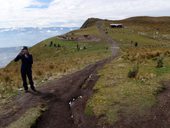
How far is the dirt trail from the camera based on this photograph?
16656 millimetres

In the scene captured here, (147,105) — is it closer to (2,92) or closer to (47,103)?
(47,103)

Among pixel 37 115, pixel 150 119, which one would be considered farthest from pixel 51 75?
pixel 150 119

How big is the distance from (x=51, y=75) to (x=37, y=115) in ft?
46.3

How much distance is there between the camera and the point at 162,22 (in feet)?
441

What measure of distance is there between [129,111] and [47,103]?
4874 mm

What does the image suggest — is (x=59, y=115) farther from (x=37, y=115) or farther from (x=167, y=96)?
(x=167, y=96)

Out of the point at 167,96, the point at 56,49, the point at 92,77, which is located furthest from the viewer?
the point at 56,49

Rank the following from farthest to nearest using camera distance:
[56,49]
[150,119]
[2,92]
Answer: [56,49] < [2,92] < [150,119]

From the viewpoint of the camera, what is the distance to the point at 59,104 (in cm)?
1955

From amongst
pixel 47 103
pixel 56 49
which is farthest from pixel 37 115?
pixel 56 49

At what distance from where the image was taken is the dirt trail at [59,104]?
54.6 ft

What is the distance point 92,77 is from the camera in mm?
26484

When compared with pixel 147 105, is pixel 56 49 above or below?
below

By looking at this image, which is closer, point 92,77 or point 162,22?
point 92,77
